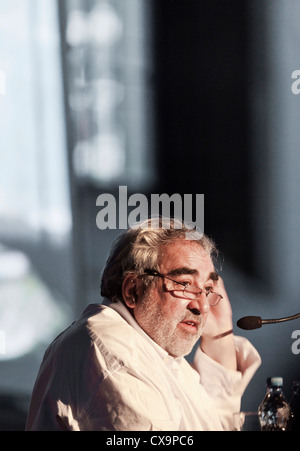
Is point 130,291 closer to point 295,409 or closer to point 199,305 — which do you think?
point 199,305

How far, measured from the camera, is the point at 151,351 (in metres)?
1.76

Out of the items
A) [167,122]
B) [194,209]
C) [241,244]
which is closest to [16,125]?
[167,122]

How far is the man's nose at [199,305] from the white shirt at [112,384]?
0.16m

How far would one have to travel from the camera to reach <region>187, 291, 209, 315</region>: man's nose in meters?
1.87

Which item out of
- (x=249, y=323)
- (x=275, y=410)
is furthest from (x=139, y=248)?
(x=275, y=410)

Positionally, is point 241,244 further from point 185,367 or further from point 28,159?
point 28,159

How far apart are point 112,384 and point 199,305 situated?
0.47m

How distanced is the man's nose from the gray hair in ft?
0.50

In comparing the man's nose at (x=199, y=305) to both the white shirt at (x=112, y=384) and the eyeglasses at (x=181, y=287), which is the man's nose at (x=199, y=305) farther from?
the white shirt at (x=112, y=384)

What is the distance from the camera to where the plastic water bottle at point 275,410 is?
1.66m

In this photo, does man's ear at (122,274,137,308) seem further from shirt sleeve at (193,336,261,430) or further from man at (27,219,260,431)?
shirt sleeve at (193,336,261,430)

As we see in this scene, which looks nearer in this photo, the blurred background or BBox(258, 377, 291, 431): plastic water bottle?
BBox(258, 377, 291, 431): plastic water bottle

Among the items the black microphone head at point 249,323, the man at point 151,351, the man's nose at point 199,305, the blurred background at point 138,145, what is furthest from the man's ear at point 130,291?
the black microphone head at point 249,323

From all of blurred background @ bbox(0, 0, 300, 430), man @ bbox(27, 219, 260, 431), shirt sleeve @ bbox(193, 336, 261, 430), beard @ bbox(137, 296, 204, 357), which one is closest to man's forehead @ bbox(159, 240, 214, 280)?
man @ bbox(27, 219, 260, 431)
